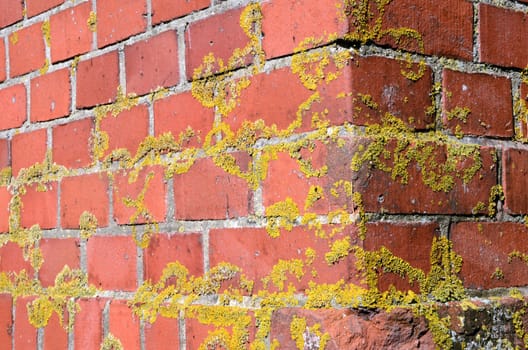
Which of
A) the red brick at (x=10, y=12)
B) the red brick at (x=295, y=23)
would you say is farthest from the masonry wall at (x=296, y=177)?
the red brick at (x=10, y=12)

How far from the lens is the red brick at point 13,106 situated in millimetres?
1645

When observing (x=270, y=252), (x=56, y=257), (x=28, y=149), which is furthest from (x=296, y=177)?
(x=28, y=149)

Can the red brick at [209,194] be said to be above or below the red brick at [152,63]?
below

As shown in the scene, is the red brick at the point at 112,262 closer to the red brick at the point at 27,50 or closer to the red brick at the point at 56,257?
the red brick at the point at 56,257

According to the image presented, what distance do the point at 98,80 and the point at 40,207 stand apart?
29 centimetres

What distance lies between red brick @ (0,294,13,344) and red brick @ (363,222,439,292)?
2.79 ft

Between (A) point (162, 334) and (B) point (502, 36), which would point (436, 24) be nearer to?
(B) point (502, 36)

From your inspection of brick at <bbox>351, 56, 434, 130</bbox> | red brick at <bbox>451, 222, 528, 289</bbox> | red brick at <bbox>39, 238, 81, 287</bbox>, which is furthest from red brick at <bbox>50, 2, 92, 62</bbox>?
red brick at <bbox>451, 222, 528, 289</bbox>

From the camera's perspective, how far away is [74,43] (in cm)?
152

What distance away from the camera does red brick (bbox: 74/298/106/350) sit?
4.64 feet

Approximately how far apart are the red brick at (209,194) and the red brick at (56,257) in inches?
11.5

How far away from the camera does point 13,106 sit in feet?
5.49

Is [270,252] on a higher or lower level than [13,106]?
lower

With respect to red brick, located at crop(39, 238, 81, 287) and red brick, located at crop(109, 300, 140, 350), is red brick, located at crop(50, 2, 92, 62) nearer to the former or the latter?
red brick, located at crop(39, 238, 81, 287)
